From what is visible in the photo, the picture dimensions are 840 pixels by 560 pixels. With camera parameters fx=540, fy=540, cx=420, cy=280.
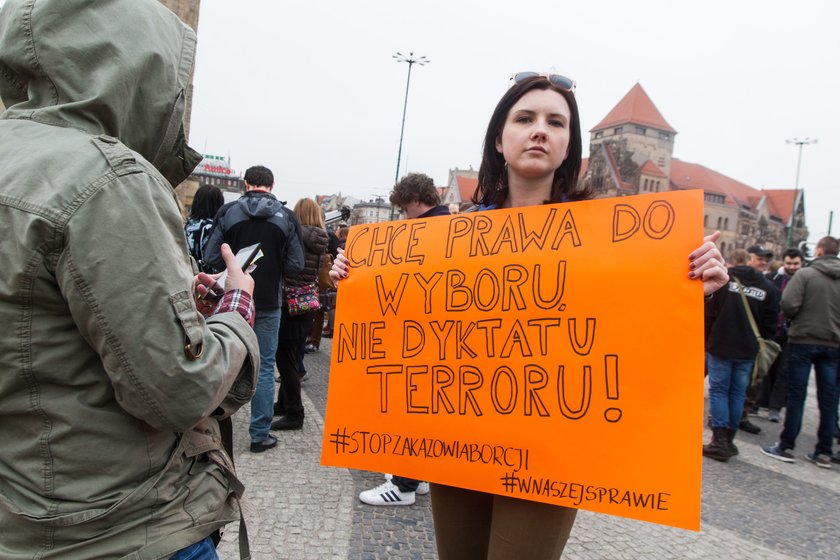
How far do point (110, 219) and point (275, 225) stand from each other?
317cm

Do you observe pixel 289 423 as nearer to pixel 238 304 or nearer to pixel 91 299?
pixel 238 304

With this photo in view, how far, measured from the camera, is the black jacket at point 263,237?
13.1 feet

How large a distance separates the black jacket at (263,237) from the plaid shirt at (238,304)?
271 centimetres

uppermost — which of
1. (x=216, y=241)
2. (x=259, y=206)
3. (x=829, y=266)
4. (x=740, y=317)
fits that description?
(x=829, y=266)

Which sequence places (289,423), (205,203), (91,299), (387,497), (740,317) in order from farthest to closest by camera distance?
1. (740,317)
2. (205,203)
3. (289,423)
4. (387,497)
5. (91,299)

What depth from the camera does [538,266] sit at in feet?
5.37

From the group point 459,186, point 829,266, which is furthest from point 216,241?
point 459,186

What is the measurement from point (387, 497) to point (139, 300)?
2809 millimetres

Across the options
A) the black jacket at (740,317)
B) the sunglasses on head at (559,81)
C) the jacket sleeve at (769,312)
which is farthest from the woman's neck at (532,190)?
the jacket sleeve at (769,312)

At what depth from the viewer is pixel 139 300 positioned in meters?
0.96

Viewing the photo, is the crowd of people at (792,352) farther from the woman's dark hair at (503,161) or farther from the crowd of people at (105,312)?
the crowd of people at (105,312)

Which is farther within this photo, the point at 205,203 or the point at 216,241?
the point at 205,203

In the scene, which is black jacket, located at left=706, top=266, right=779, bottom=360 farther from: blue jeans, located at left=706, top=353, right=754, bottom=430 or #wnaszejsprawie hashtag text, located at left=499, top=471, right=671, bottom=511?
#wnaszejsprawie hashtag text, located at left=499, top=471, right=671, bottom=511

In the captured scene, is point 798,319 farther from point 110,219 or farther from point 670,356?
point 110,219
